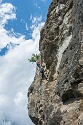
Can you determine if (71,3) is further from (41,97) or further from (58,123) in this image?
(58,123)

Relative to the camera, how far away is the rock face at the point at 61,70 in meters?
27.9

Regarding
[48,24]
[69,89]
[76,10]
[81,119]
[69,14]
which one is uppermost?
[48,24]

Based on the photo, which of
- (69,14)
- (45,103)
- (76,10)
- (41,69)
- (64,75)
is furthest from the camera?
(41,69)

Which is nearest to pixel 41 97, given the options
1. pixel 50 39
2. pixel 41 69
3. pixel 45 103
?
pixel 45 103

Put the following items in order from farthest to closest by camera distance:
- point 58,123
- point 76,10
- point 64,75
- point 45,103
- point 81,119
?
point 45,103 < point 76,10 < point 64,75 < point 58,123 < point 81,119

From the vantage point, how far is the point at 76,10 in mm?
34406

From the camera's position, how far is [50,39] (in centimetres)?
4309

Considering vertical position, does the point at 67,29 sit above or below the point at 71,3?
below

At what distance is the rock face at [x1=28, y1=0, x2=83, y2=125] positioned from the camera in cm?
2786

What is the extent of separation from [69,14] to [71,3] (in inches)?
53.6

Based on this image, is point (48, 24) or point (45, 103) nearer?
point (45, 103)

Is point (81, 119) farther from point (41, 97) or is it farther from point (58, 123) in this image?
point (41, 97)

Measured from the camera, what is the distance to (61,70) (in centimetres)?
3312

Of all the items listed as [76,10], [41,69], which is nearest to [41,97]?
[41,69]
